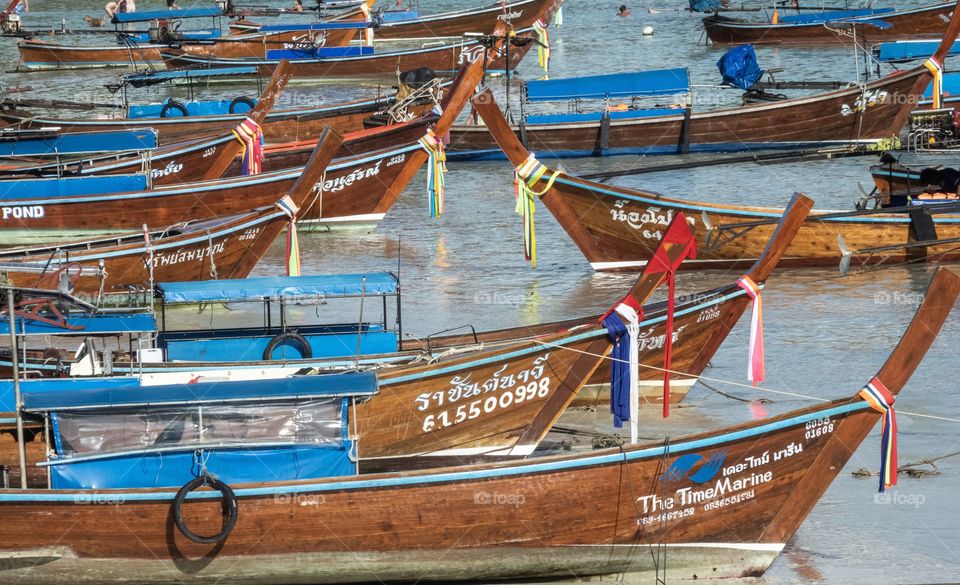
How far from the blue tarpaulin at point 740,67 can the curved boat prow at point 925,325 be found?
1951 centimetres

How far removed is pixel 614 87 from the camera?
27641mm

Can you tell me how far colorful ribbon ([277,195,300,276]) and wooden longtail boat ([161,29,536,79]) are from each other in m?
18.0

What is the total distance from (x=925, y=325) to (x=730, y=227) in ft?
28.8

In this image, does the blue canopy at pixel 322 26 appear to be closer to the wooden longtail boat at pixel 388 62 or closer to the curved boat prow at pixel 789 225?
the wooden longtail boat at pixel 388 62

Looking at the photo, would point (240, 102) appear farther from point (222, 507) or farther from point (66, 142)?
point (222, 507)

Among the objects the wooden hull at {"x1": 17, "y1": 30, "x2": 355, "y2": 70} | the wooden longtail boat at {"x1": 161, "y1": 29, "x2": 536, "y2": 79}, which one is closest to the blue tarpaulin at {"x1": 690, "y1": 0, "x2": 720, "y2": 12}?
the wooden longtail boat at {"x1": 161, "y1": 29, "x2": 536, "y2": 79}

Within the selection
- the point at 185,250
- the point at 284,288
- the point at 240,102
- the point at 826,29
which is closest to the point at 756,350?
the point at 284,288

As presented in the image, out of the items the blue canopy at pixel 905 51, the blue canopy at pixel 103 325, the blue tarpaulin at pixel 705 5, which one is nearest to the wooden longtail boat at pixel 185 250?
the blue canopy at pixel 103 325

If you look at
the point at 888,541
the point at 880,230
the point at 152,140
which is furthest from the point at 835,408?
the point at 152,140

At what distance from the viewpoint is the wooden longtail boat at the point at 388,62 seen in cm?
3538

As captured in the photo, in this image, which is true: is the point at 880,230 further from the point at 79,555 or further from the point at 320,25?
the point at 320,25

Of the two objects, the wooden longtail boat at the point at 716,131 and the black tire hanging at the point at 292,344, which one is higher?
the wooden longtail boat at the point at 716,131

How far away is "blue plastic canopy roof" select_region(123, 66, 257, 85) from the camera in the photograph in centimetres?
3102

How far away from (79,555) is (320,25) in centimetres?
2529
